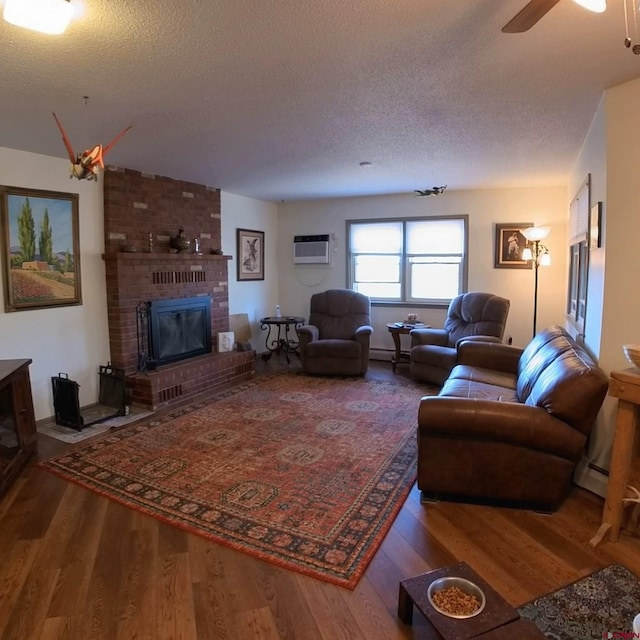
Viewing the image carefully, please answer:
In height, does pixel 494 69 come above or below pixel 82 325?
above

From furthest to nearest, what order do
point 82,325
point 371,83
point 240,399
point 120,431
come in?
1. point 240,399
2. point 82,325
3. point 120,431
4. point 371,83

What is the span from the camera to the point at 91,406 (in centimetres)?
443

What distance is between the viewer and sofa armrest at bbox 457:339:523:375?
4.11 meters

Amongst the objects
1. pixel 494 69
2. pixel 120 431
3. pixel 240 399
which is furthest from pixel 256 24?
pixel 240 399

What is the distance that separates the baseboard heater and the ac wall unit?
3415mm

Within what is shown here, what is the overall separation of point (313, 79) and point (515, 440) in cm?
224

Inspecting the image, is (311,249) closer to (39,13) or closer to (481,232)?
(481,232)

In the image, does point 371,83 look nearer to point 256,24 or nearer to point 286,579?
point 256,24

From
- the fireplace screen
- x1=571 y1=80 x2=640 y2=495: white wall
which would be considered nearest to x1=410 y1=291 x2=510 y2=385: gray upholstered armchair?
x1=571 y1=80 x2=640 y2=495: white wall

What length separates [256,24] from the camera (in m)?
1.88

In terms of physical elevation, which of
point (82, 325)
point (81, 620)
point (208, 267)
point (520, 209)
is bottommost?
point (81, 620)

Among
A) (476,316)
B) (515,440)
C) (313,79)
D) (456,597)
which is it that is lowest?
(456,597)

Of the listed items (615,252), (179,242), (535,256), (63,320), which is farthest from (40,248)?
(535,256)

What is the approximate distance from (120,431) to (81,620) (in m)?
2.14
